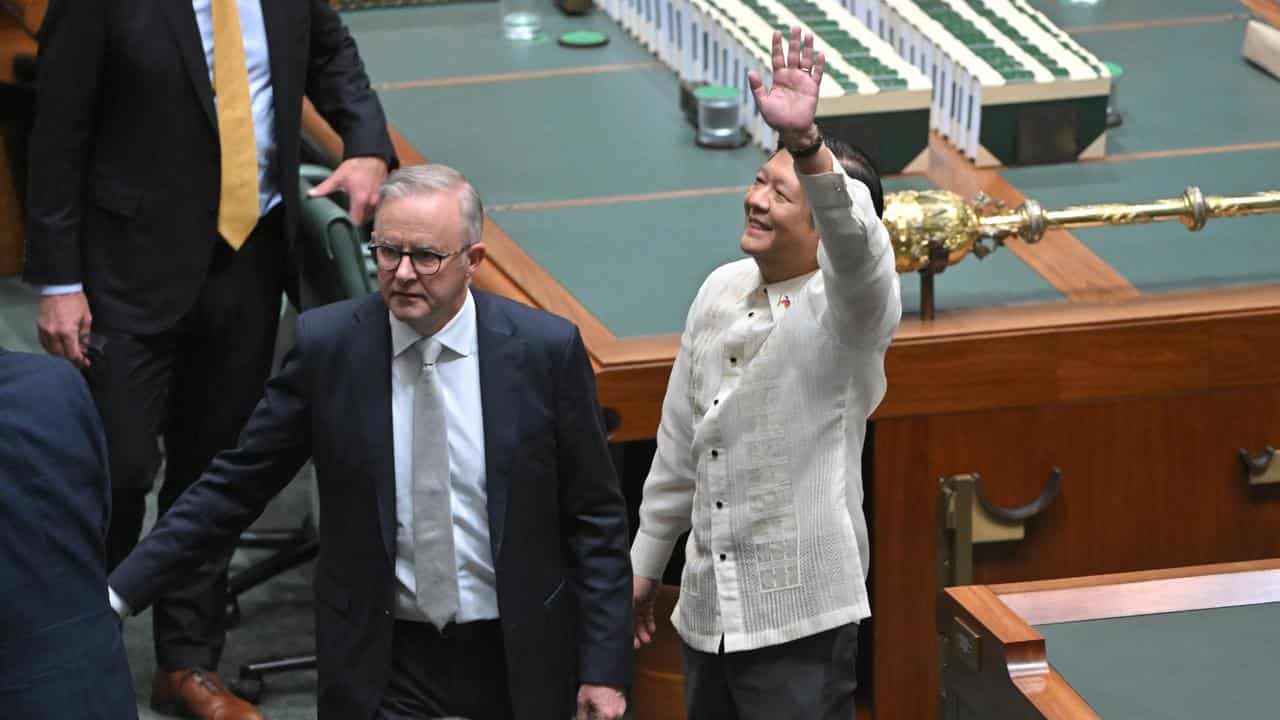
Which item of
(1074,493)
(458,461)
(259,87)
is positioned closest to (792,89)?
(458,461)

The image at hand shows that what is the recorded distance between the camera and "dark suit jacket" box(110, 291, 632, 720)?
255cm

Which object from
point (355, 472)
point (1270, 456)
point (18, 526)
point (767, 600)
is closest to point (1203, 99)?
point (1270, 456)

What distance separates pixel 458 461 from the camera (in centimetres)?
256

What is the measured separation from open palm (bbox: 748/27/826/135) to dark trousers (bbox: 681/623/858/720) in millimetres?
718

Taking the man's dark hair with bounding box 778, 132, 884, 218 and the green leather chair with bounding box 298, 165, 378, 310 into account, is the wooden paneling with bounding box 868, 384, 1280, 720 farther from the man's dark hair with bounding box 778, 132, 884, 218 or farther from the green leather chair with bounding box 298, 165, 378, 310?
the green leather chair with bounding box 298, 165, 378, 310

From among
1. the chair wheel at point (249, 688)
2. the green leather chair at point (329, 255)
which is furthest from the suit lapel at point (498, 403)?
the chair wheel at point (249, 688)

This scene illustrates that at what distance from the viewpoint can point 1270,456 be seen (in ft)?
11.5

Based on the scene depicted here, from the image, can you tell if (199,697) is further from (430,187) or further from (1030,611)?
(1030,611)

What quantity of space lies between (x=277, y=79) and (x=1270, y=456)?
1.79 m

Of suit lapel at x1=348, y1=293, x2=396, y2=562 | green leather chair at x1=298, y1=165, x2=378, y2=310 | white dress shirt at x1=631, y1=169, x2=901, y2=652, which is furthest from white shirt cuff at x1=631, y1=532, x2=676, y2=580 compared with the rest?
green leather chair at x1=298, y1=165, x2=378, y2=310

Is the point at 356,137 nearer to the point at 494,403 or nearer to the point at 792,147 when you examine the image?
the point at 494,403

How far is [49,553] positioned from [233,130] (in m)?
1.57

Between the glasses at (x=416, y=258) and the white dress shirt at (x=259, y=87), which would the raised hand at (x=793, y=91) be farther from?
the white dress shirt at (x=259, y=87)

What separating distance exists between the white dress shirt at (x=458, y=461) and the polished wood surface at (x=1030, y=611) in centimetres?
56
